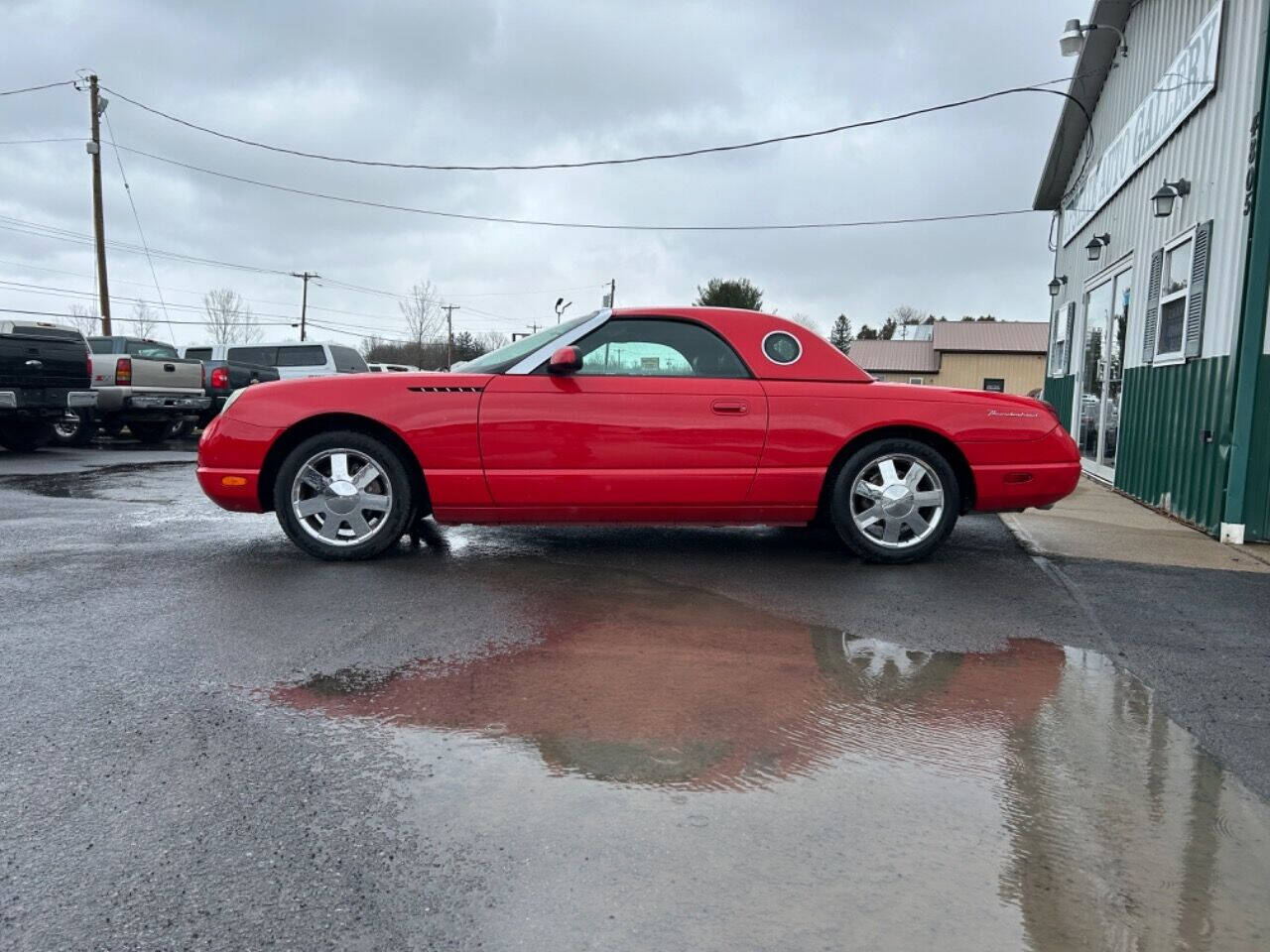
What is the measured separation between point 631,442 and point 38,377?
33.0 ft

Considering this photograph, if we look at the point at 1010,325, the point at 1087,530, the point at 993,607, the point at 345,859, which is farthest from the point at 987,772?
the point at 1010,325

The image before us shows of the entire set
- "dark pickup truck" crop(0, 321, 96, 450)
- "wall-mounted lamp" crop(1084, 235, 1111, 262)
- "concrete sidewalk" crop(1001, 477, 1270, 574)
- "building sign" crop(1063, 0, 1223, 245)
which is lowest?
"concrete sidewalk" crop(1001, 477, 1270, 574)

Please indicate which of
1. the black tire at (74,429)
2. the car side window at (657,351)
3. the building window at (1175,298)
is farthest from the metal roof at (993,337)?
the car side window at (657,351)

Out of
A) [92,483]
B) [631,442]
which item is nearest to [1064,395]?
[631,442]

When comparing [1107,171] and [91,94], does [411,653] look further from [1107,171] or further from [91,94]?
[91,94]

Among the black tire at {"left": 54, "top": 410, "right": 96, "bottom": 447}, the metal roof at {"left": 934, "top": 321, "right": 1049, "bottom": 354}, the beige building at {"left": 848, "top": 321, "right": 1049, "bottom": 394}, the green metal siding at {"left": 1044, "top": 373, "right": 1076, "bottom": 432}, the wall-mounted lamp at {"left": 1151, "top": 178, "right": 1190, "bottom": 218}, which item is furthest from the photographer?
the metal roof at {"left": 934, "top": 321, "right": 1049, "bottom": 354}

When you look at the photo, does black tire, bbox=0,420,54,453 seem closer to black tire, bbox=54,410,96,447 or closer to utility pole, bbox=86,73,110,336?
black tire, bbox=54,410,96,447

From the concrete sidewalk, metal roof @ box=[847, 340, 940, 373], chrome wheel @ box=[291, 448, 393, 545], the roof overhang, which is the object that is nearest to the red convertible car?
chrome wheel @ box=[291, 448, 393, 545]

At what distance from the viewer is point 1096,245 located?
1245 cm

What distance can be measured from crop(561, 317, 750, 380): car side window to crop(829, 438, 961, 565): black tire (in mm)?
864

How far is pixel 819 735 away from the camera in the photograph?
287cm

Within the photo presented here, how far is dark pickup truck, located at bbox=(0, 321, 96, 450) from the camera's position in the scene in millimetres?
11594

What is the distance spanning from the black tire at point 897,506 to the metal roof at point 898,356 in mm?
59633

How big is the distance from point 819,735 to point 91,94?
29354mm
